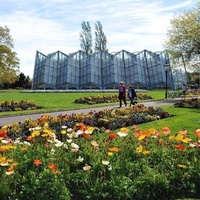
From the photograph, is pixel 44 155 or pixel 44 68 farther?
pixel 44 68

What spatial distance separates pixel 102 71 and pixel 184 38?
122 ft

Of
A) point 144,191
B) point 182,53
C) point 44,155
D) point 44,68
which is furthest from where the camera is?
point 44,68

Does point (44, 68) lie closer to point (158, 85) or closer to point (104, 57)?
point (104, 57)

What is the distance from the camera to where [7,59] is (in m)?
61.7

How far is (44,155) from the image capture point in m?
5.65

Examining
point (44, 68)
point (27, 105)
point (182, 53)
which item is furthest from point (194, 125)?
point (44, 68)

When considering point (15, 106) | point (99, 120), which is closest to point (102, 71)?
point (15, 106)

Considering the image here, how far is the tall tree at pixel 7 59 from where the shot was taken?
197 feet

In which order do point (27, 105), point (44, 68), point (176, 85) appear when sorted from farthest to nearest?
point (44, 68), point (176, 85), point (27, 105)

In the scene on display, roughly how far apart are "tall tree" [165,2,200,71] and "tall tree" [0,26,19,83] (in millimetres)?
31870

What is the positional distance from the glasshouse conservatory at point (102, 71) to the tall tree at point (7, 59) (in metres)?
8.51

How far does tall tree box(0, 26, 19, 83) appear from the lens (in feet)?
197

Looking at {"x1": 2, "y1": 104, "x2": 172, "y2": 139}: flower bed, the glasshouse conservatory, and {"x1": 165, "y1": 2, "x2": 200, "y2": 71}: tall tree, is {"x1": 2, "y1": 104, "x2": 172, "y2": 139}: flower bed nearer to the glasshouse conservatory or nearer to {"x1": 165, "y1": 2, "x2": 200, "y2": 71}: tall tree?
{"x1": 165, "y1": 2, "x2": 200, "y2": 71}: tall tree

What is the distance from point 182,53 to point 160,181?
35.2 m
